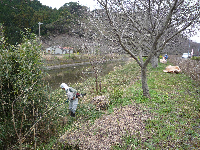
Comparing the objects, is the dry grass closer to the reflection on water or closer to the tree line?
the reflection on water

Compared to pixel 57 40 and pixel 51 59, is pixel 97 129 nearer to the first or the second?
pixel 51 59

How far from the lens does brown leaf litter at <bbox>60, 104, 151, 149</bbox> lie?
3789mm

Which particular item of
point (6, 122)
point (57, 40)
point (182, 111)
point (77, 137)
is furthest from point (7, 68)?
point (57, 40)

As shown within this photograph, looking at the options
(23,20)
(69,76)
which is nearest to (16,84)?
(69,76)

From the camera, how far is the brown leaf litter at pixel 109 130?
12.4 ft

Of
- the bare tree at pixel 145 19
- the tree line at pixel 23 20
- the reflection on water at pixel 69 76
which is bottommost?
the reflection on water at pixel 69 76

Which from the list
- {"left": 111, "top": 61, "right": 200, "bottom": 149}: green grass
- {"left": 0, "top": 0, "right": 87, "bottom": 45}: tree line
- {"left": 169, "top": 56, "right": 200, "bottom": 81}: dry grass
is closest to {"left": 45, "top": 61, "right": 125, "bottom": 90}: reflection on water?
{"left": 111, "top": 61, "right": 200, "bottom": 149}: green grass

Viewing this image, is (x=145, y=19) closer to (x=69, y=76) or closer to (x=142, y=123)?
(x=142, y=123)

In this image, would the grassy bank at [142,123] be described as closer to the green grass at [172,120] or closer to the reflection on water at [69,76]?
the green grass at [172,120]

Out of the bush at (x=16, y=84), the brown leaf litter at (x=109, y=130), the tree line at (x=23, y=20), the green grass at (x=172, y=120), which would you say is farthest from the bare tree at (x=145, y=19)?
the tree line at (x=23, y=20)

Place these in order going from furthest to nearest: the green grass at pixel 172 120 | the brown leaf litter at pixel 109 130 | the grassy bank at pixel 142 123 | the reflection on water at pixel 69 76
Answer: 1. the reflection on water at pixel 69 76
2. the brown leaf litter at pixel 109 130
3. the grassy bank at pixel 142 123
4. the green grass at pixel 172 120

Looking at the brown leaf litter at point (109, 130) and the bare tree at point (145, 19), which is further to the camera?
the bare tree at point (145, 19)

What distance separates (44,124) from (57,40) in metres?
30.0

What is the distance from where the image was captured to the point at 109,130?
13.6ft
